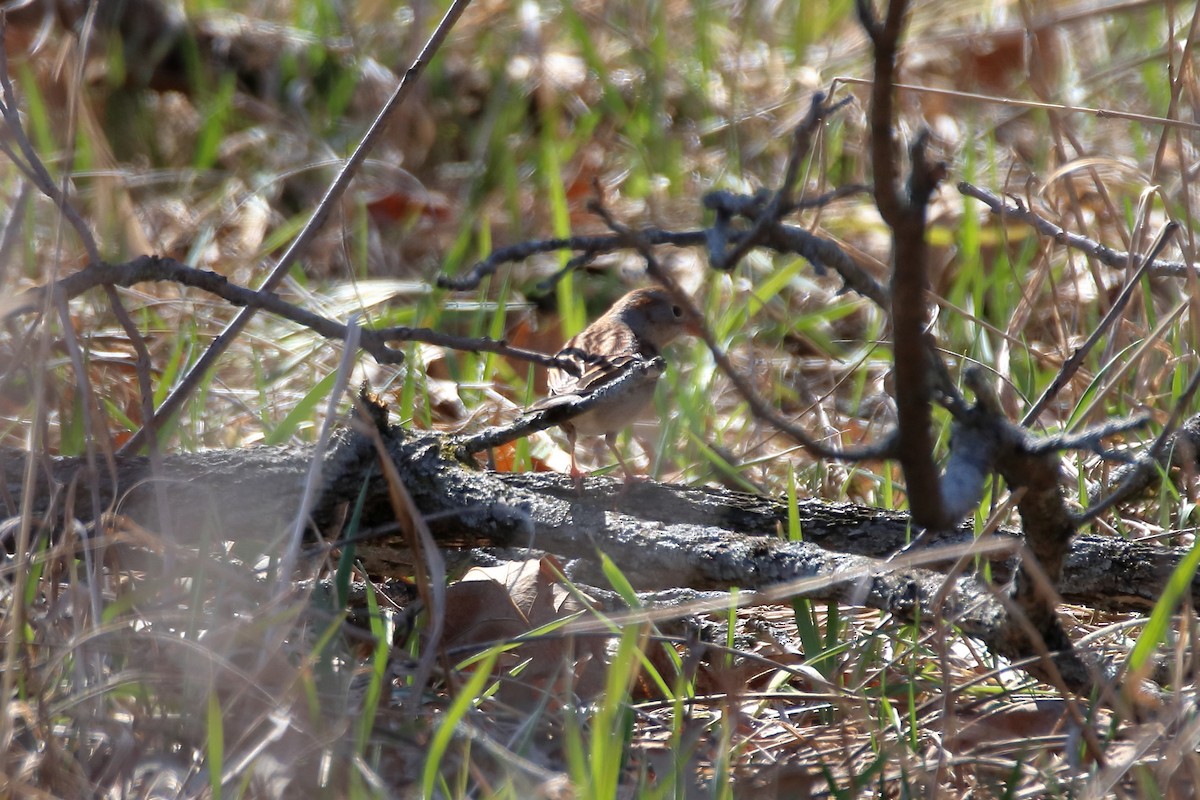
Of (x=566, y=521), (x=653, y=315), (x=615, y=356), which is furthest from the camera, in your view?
(x=653, y=315)

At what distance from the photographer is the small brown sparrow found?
3.27 m

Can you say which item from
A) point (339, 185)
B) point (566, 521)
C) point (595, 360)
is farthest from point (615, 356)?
point (566, 521)

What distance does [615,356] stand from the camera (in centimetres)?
360

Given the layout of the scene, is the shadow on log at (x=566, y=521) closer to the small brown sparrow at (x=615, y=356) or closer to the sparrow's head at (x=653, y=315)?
the small brown sparrow at (x=615, y=356)

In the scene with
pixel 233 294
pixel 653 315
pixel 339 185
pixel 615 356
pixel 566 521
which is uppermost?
pixel 653 315

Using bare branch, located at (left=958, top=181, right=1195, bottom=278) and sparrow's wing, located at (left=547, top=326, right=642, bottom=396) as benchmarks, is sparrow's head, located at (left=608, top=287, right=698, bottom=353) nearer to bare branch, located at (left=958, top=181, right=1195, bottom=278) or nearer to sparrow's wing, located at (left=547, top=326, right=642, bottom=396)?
sparrow's wing, located at (left=547, top=326, right=642, bottom=396)

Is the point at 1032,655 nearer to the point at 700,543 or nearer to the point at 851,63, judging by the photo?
the point at 700,543

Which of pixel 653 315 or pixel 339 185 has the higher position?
pixel 653 315

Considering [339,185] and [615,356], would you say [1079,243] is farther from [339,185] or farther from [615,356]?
[339,185]

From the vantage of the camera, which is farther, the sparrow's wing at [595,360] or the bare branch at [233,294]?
the sparrow's wing at [595,360]

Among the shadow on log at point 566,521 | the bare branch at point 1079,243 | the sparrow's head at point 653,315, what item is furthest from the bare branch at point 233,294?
the sparrow's head at point 653,315

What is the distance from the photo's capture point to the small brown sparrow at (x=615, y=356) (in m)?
3.27

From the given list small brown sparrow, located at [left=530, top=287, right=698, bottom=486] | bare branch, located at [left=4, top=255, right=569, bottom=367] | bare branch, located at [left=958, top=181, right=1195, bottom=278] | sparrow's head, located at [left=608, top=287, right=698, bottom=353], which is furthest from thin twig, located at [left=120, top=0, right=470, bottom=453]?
sparrow's head, located at [left=608, top=287, right=698, bottom=353]

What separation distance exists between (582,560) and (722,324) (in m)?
1.77
